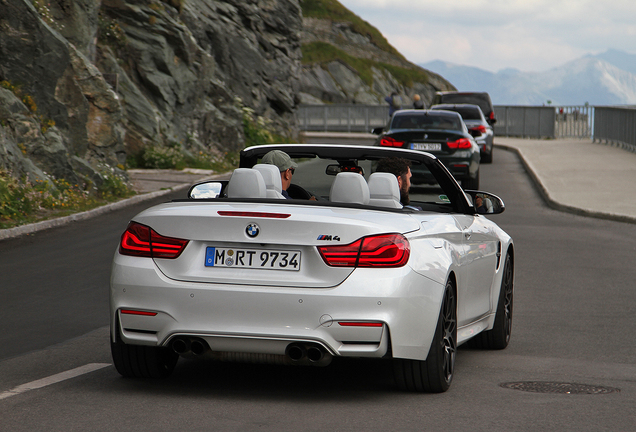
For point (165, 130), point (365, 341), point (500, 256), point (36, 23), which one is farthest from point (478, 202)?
point (165, 130)

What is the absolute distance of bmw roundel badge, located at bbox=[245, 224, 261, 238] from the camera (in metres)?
5.35

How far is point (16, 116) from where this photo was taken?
1730 cm

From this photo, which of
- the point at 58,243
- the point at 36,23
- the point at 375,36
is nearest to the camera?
the point at 58,243

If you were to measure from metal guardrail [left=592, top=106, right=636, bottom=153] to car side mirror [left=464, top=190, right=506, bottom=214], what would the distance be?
26.9 metres

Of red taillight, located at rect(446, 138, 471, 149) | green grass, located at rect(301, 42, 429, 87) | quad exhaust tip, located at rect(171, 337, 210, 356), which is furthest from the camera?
green grass, located at rect(301, 42, 429, 87)

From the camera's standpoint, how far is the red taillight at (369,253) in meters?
5.28

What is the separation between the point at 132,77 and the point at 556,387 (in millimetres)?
22636

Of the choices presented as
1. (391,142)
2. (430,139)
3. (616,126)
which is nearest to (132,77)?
(391,142)

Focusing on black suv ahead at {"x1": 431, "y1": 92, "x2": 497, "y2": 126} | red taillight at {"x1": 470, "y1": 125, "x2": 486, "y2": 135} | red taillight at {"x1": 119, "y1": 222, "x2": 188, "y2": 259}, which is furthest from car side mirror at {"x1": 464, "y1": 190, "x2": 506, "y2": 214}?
black suv ahead at {"x1": 431, "y1": 92, "x2": 497, "y2": 126}

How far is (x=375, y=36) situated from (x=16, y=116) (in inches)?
3541

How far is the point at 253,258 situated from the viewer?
5375 mm

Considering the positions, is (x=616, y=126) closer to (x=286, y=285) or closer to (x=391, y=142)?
(x=391, y=142)

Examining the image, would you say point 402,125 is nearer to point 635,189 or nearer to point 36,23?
point 635,189

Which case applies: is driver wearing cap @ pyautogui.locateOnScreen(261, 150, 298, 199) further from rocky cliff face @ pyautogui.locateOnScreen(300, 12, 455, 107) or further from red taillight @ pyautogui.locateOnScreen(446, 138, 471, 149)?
rocky cliff face @ pyautogui.locateOnScreen(300, 12, 455, 107)
